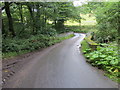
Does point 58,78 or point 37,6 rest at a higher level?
point 37,6

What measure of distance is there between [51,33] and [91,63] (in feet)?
29.9

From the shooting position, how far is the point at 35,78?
4.37 m

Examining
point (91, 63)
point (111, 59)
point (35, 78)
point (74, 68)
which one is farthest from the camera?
point (91, 63)

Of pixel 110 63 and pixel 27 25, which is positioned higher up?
pixel 27 25

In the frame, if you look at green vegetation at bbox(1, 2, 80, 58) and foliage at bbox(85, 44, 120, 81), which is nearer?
foliage at bbox(85, 44, 120, 81)

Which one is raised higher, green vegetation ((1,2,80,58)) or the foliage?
green vegetation ((1,2,80,58))

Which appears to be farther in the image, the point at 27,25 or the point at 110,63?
the point at 27,25

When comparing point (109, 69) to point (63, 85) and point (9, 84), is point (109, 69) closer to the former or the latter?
point (63, 85)

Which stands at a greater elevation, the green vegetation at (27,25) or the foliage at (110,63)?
the green vegetation at (27,25)

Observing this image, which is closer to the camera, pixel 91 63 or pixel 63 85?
pixel 63 85

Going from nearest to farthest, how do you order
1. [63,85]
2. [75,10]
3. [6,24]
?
[63,85], [6,24], [75,10]

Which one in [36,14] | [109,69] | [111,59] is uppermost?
[36,14]

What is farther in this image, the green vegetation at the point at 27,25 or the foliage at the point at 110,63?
the green vegetation at the point at 27,25

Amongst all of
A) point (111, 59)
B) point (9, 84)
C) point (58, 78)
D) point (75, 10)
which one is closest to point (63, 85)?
point (58, 78)
